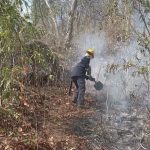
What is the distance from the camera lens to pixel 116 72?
13.1m

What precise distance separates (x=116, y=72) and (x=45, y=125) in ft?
18.6

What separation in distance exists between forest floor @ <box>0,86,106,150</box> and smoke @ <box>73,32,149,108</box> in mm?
1160

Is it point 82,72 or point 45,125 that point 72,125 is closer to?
point 45,125

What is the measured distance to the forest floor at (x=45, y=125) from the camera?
252 inches

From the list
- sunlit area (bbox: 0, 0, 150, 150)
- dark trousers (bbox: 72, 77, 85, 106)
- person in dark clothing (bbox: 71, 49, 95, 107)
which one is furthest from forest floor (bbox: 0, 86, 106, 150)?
person in dark clothing (bbox: 71, 49, 95, 107)

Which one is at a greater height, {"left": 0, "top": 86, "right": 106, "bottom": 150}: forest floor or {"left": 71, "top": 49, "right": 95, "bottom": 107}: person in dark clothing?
{"left": 71, "top": 49, "right": 95, "bottom": 107}: person in dark clothing

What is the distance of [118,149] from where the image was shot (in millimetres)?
7031

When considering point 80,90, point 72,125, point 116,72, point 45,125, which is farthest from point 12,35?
point 116,72

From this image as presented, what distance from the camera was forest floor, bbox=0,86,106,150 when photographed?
21.0 ft

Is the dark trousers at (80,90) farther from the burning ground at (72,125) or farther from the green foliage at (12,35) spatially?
the green foliage at (12,35)

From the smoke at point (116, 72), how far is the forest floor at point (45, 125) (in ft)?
3.81

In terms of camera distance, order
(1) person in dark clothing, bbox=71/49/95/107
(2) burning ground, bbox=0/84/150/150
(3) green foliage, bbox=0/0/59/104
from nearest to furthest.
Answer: (3) green foliage, bbox=0/0/59/104
(2) burning ground, bbox=0/84/150/150
(1) person in dark clothing, bbox=71/49/95/107

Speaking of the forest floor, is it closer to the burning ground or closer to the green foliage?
the burning ground

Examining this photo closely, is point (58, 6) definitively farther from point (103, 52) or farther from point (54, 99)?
point (54, 99)
